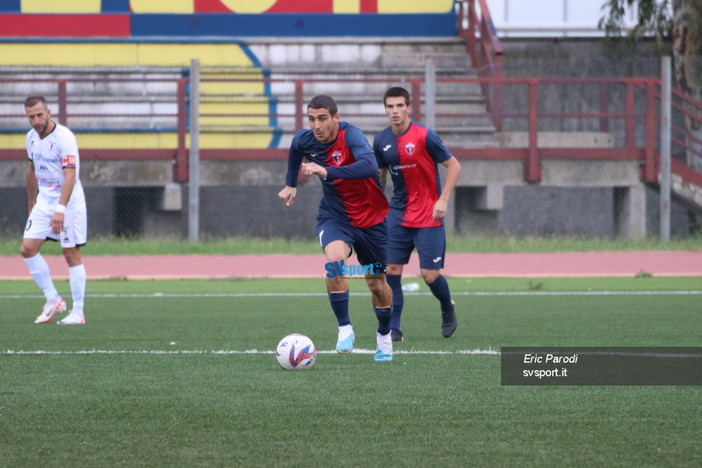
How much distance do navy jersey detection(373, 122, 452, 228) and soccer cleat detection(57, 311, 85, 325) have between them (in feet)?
10.2

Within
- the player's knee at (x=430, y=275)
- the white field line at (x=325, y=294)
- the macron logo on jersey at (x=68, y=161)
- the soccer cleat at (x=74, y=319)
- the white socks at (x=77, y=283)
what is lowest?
the white field line at (x=325, y=294)

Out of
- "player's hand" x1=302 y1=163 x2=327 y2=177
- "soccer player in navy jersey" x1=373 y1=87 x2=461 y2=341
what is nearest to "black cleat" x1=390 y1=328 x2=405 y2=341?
"soccer player in navy jersey" x1=373 y1=87 x2=461 y2=341

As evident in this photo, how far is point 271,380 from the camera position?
6406mm

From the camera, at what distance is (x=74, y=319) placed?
9672 millimetres

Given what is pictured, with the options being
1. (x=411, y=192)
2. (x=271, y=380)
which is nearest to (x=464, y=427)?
(x=271, y=380)

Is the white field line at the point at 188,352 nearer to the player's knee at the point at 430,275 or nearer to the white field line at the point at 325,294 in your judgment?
the player's knee at the point at 430,275

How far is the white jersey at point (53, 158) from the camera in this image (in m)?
9.67

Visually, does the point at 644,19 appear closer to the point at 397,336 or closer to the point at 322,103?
the point at 397,336

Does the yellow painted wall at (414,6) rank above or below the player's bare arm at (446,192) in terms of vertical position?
above

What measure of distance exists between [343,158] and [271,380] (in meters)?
1.94

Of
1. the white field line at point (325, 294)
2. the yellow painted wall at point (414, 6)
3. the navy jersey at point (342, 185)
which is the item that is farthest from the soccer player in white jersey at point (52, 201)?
the yellow painted wall at point (414, 6)

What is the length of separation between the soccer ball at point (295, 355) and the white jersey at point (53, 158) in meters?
3.74

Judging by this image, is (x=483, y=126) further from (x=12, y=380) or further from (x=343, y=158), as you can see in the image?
(x=12, y=380)

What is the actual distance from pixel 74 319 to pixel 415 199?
336 centimetres
